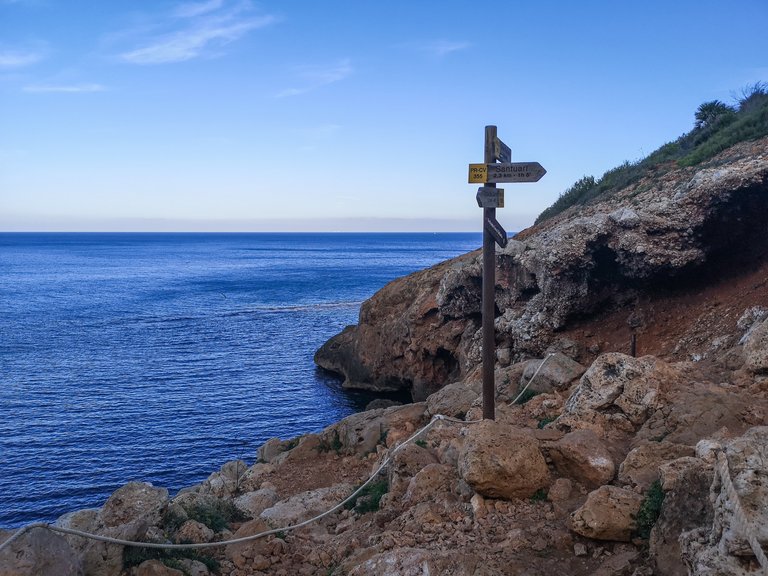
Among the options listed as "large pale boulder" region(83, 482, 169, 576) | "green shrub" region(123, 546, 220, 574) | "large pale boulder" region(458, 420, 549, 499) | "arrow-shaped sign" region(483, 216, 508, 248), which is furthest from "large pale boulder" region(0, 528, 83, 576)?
"arrow-shaped sign" region(483, 216, 508, 248)

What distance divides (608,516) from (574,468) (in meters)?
1.37

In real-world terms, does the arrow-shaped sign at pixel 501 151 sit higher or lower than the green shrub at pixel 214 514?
higher

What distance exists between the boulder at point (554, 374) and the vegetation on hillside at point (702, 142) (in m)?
13.4

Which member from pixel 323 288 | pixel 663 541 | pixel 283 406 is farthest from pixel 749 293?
pixel 323 288

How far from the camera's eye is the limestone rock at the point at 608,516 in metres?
6.50

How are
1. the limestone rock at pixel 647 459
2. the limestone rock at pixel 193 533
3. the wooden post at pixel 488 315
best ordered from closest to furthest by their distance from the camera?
the limestone rock at pixel 647 459, the limestone rock at pixel 193 533, the wooden post at pixel 488 315

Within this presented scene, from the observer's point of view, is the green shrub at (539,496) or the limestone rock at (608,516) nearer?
the limestone rock at (608,516)

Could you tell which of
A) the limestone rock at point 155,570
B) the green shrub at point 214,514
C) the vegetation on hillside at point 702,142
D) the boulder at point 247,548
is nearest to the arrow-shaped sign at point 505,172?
the boulder at point 247,548

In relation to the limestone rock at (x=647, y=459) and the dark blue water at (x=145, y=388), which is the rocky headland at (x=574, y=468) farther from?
the dark blue water at (x=145, y=388)

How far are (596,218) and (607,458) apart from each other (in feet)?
42.9

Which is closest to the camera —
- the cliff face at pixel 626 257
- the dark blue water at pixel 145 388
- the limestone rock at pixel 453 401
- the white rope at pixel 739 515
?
the white rope at pixel 739 515

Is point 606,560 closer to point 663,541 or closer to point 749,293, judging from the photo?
point 663,541

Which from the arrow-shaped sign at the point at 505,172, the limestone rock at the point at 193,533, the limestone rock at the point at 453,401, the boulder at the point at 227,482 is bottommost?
the boulder at the point at 227,482

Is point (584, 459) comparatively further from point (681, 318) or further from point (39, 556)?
point (681, 318)
